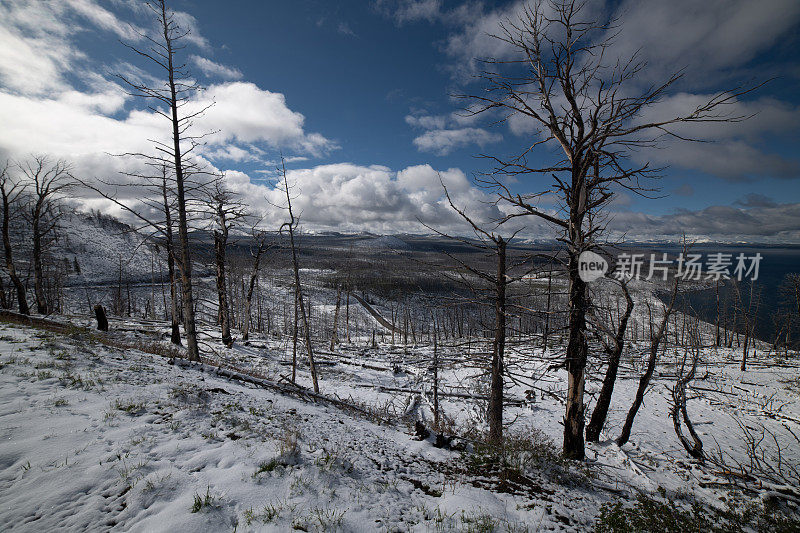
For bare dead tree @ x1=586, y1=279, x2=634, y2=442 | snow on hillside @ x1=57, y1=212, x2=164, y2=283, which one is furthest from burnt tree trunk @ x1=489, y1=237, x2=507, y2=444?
snow on hillside @ x1=57, y1=212, x2=164, y2=283

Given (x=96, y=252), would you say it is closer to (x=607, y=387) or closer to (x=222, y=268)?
(x=222, y=268)

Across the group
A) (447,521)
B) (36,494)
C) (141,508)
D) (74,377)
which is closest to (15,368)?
(74,377)

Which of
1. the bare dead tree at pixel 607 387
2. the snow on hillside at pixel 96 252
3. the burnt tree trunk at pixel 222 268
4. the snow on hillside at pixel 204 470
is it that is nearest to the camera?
the snow on hillside at pixel 204 470

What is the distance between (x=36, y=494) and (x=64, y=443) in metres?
1.06

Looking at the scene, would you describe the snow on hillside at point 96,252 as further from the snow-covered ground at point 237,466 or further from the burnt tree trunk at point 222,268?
the snow-covered ground at point 237,466

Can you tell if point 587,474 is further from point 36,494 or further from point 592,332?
point 36,494

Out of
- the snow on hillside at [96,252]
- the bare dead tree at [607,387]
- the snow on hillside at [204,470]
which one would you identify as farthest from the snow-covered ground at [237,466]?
the snow on hillside at [96,252]

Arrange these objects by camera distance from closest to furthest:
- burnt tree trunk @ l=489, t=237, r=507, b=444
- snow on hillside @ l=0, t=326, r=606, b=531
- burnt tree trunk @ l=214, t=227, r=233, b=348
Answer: snow on hillside @ l=0, t=326, r=606, b=531, burnt tree trunk @ l=489, t=237, r=507, b=444, burnt tree trunk @ l=214, t=227, r=233, b=348

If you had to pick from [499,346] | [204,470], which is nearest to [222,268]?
[204,470]

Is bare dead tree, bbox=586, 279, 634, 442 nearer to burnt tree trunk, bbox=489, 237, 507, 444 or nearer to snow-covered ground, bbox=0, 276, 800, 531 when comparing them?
snow-covered ground, bbox=0, 276, 800, 531

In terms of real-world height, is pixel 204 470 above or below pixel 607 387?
above

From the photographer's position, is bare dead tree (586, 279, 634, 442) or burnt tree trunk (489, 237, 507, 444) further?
burnt tree trunk (489, 237, 507, 444)

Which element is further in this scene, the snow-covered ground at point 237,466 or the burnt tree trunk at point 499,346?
the burnt tree trunk at point 499,346

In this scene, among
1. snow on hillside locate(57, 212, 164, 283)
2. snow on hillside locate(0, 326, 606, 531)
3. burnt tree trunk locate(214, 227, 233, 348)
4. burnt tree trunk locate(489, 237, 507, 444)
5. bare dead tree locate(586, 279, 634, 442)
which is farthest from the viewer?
snow on hillside locate(57, 212, 164, 283)
